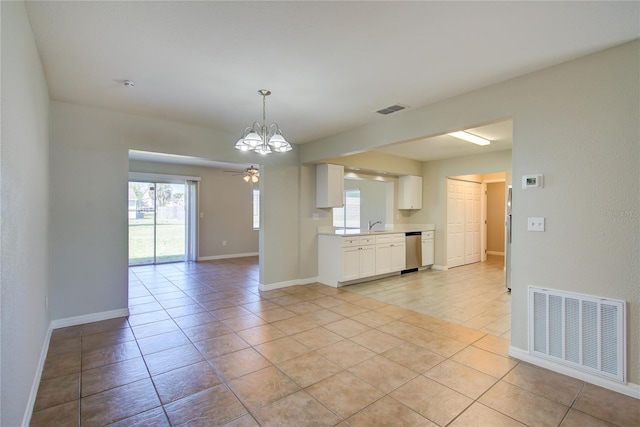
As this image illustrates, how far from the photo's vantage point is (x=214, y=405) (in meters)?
2.12

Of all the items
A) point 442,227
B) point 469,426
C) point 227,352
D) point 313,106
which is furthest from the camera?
point 442,227

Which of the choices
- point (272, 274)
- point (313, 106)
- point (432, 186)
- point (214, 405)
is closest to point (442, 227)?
point (432, 186)

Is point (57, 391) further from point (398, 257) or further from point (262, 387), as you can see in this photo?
point (398, 257)

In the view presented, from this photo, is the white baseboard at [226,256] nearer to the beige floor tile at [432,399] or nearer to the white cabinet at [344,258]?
the white cabinet at [344,258]

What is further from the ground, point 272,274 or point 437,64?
point 437,64

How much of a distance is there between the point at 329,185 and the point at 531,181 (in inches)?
131

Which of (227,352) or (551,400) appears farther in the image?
(227,352)

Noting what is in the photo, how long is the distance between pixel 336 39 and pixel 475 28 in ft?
3.09

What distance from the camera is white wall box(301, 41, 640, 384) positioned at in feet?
7.35

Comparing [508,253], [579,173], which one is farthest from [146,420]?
[508,253]

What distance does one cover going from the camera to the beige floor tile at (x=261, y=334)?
3.18m

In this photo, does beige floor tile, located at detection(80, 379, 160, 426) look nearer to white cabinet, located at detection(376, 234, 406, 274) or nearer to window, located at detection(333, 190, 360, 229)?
white cabinet, located at detection(376, 234, 406, 274)

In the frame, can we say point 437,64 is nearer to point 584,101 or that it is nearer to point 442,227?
point 584,101

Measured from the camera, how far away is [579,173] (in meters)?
2.47
